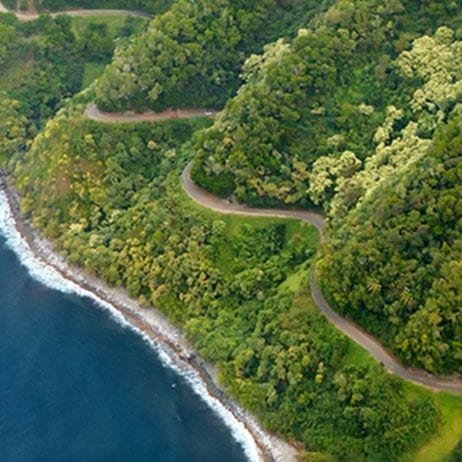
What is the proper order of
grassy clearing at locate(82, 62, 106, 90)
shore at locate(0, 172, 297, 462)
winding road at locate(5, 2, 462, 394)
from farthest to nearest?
grassy clearing at locate(82, 62, 106, 90) < shore at locate(0, 172, 297, 462) < winding road at locate(5, 2, 462, 394)

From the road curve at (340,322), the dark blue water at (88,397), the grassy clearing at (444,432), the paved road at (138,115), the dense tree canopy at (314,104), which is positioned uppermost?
the dense tree canopy at (314,104)

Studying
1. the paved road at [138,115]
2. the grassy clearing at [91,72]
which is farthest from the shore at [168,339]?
the grassy clearing at [91,72]

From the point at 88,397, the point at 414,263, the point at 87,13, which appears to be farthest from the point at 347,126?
the point at 87,13

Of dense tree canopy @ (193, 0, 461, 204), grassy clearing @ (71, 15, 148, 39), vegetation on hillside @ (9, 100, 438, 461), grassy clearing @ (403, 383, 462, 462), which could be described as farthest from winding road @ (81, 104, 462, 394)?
grassy clearing @ (71, 15, 148, 39)

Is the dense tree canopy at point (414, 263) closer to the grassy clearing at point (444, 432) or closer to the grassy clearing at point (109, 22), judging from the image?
the grassy clearing at point (444, 432)

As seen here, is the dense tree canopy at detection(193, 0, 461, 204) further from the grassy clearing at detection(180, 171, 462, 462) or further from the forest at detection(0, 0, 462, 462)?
the grassy clearing at detection(180, 171, 462, 462)

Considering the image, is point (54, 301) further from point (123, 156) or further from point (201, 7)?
point (201, 7)
